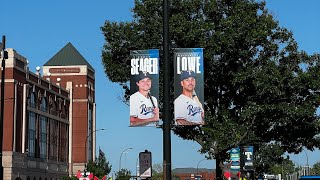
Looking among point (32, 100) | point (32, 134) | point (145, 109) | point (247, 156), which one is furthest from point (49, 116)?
point (145, 109)

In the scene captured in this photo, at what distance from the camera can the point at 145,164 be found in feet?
52.4

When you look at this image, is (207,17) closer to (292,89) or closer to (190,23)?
(190,23)

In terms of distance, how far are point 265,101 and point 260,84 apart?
3.53ft

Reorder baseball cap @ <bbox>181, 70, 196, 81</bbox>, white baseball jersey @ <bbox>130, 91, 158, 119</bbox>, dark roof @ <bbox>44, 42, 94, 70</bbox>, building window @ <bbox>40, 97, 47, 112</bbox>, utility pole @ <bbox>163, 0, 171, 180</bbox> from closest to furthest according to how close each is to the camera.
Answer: utility pole @ <bbox>163, 0, 171, 180</bbox>, baseball cap @ <bbox>181, 70, 196, 81</bbox>, white baseball jersey @ <bbox>130, 91, 158, 119</bbox>, building window @ <bbox>40, 97, 47, 112</bbox>, dark roof @ <bbox>44, 42, 94, 70</bbox>

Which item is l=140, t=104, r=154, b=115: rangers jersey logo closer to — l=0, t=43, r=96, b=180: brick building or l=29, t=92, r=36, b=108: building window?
l=0, t=43, r=96, b=180: brick building

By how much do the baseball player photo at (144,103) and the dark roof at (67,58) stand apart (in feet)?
338

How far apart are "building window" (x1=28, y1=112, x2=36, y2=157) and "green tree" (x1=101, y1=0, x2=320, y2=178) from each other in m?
63.1

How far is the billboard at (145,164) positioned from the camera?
1580cm

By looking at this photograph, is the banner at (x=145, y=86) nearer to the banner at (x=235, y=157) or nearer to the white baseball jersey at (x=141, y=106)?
the white baseball jersey at (x=141, y=106)

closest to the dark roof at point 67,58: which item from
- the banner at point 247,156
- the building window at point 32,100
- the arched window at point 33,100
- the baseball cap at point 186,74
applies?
the arched window at point 33,100

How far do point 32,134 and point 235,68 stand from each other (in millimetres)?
67961

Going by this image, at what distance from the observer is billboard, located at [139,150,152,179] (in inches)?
622

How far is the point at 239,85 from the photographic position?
1022 inches

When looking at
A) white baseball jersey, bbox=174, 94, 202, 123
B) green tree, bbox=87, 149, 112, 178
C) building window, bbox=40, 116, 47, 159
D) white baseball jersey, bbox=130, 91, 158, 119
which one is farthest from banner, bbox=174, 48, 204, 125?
building window, bbox=40, 116, 47, 159
